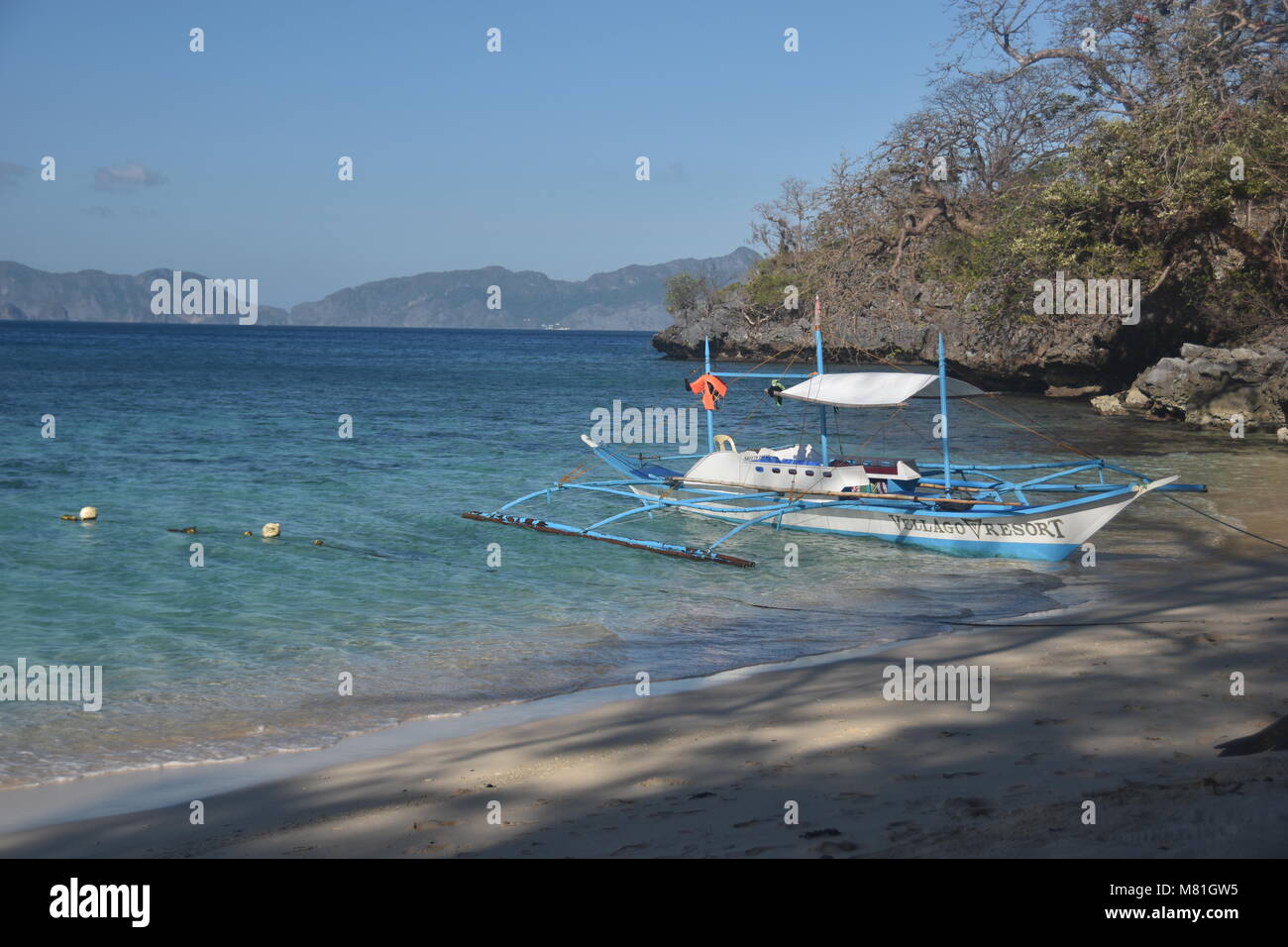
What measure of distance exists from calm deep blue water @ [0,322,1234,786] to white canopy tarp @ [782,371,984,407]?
2.33 m

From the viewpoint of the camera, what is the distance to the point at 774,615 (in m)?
12.4

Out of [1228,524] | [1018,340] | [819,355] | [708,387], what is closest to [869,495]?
[819,355]

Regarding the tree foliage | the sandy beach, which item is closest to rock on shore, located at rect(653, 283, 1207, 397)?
the tree foliage

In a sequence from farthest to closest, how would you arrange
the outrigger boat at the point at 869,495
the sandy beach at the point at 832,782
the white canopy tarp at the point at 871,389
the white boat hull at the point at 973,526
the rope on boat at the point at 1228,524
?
the white canopy tarp at the point at 871,389
the rope on boat at the point at 1228,524
the outrigger boat at the point at 869,495
the white boat hull at the point at 973,526
the sandy beach at the point at 832,782

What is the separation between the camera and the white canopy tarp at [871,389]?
16.2 m

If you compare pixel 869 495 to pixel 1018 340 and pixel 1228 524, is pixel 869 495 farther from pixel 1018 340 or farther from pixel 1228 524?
pixel 1018 340

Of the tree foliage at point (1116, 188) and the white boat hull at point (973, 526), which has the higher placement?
the tree foliage at point (1116, 188)

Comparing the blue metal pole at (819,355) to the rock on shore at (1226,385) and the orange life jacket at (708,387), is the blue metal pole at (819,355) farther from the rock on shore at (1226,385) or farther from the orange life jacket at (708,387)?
the rock on shore at (1226,385)

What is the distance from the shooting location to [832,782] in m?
6.03

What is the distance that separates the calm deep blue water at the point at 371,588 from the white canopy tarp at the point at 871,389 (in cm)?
233

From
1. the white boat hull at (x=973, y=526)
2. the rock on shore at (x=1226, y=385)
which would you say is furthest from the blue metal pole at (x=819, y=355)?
the rock on shore at (x=1226, y=385)

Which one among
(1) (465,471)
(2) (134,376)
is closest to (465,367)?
(2) (134,376)
